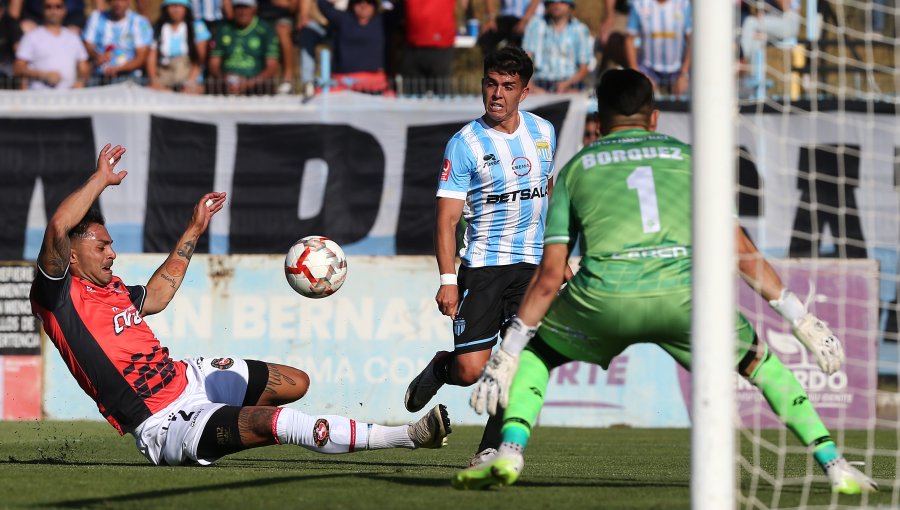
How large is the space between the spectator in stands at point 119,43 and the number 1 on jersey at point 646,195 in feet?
37.5

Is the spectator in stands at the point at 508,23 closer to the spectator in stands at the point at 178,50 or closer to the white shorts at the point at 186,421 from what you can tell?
the spectator in stands at the point at 178,50

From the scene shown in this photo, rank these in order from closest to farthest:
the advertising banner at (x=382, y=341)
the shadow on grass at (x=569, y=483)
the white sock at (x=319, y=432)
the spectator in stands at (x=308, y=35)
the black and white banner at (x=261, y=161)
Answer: the shadow on grass at (x=569, y=483)
the white sock at (x=319, y=432)
the advertising banner at (x=382, y=341)
the black and white banner at (x=261, y=161)
the spectator in stands at (x=308, y=35)

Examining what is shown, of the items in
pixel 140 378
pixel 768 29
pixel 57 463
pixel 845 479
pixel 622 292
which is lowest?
pixel 57 463

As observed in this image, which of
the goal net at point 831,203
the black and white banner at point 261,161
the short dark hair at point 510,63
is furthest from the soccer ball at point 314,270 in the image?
the black and white banner at point 261,161

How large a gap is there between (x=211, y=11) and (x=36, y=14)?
2.19 metres

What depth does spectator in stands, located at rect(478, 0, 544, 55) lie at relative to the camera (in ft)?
53.0

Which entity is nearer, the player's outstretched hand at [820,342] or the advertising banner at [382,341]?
the player's outstretched hand at [820,342]

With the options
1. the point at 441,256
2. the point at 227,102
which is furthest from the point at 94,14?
the point at 441,256

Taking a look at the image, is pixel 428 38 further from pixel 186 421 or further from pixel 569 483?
pixel 569 483

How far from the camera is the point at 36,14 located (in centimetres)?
1662

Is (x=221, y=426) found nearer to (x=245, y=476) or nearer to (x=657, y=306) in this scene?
(x=245, y=476)

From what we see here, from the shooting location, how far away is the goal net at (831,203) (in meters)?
13.5

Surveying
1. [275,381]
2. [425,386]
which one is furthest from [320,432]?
[425,386]

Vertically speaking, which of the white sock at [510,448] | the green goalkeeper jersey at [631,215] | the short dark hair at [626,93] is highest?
the short dark hair at [626,93]
